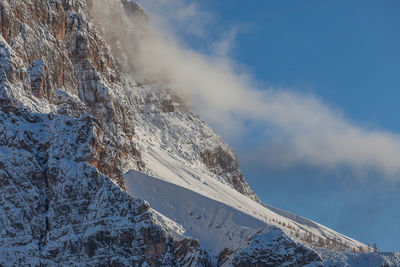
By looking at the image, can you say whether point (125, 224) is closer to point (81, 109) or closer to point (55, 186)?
point (55, 186)

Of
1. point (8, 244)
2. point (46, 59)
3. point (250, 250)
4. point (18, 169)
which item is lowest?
point (8, 244)

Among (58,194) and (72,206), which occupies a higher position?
(58,194)

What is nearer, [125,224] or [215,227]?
[125,224]

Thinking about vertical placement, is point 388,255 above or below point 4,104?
above

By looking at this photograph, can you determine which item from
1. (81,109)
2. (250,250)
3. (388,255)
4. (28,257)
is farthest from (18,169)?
(388,255)

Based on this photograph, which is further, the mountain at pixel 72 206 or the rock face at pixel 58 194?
the mountain at pixel 72 206

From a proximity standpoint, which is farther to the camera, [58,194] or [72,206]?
[58,194]

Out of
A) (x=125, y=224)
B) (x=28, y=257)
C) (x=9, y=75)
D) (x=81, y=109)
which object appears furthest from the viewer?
(x=81, y=109)

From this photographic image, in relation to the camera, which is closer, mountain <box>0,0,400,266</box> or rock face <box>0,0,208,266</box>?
rock face <box>0,0,208,266</box>

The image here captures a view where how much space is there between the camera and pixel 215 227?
642 feet

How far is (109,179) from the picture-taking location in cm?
16938

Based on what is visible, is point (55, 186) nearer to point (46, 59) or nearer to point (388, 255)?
point (46, 59)

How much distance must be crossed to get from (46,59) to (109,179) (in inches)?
1668

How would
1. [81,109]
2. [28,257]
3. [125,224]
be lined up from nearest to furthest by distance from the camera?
[28,257] < [125,224] < [81,109]
